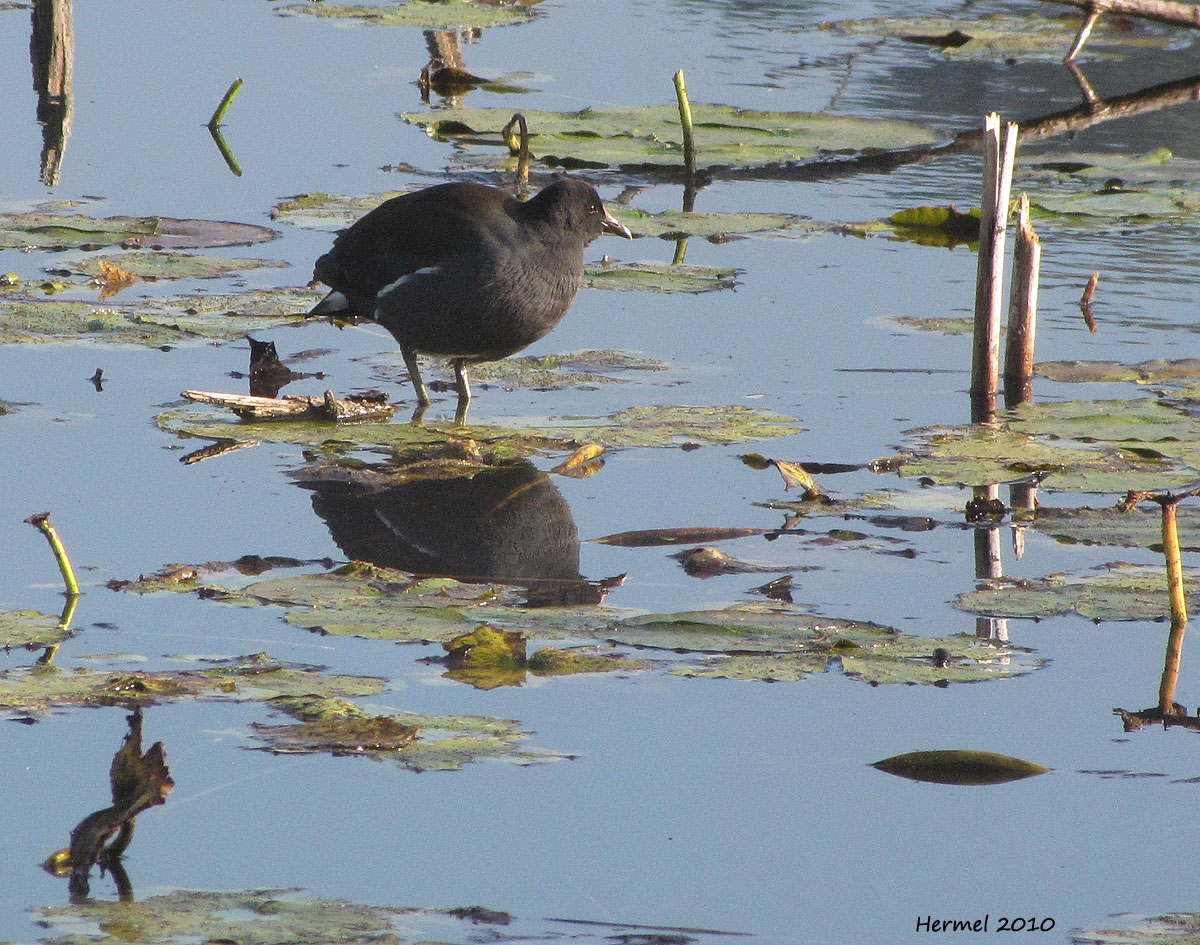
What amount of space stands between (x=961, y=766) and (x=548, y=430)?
2.36 metres

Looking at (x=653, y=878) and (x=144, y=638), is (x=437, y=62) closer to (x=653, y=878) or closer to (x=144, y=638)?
(x=144, y=638)

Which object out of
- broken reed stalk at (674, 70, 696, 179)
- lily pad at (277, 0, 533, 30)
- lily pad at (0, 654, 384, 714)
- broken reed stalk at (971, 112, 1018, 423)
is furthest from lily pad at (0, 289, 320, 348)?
lily pad at (277, 0, 533, 30)

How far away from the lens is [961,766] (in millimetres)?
3432

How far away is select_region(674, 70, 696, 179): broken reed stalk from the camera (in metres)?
8.77

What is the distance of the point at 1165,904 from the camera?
2.95 m

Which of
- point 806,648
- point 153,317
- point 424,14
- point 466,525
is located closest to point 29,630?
point 466,525

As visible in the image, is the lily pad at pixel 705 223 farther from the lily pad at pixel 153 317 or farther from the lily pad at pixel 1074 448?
the lily pad at pixel 1074 448

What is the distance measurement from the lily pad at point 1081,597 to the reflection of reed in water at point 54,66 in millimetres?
7232

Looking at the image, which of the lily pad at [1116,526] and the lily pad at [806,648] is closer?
the lily pad at [806,648]

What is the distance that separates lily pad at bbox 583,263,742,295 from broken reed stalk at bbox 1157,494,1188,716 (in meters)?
3.28

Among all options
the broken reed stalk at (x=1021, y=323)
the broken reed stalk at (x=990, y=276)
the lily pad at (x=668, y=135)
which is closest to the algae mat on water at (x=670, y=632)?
the broken reed stalk at (x=990, y=276)

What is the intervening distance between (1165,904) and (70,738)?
1.90m

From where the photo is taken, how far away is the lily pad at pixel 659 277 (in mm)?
7062

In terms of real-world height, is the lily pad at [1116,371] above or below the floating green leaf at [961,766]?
above
